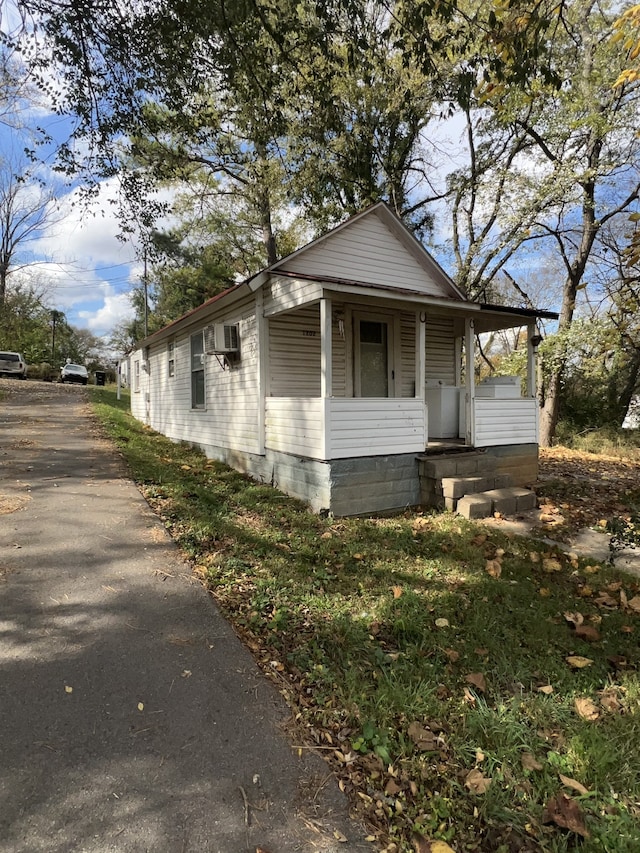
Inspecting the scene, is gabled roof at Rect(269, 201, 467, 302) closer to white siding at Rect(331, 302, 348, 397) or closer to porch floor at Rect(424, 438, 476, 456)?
white siding at Rect(331, 302, 348, 397)

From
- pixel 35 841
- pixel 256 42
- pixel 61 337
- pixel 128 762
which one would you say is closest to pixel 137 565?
pixel 128 762

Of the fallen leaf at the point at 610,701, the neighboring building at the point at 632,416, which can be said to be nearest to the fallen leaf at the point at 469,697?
the fallen leaf at the point at 610,701

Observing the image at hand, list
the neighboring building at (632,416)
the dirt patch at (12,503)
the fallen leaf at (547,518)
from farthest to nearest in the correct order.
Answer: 1. the neighboring building at (632,416)
2. the fallen leaf at (547,518)
3. the dirt patch at (12,503)

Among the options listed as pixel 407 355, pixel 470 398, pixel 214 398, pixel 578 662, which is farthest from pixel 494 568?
pixel 214 398

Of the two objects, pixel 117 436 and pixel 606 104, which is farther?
pixel 606 104

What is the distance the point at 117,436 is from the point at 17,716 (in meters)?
8.56

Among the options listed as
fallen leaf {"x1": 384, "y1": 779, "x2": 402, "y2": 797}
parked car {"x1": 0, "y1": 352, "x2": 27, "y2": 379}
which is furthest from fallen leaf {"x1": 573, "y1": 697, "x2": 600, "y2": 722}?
parked car {"x1": 0, "y1": 352, "x2": 27, "y2": 379}

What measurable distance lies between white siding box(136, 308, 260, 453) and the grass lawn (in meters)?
2.79

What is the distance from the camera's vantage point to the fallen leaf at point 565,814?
178 centimetres

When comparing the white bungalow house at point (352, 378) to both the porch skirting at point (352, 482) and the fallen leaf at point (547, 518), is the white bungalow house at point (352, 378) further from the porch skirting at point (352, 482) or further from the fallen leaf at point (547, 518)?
the fallen leaf at point (547, 518)

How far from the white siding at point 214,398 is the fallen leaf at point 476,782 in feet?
19.3

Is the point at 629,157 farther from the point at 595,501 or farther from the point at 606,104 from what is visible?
the point at 595,501

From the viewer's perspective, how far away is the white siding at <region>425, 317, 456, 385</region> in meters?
9.38

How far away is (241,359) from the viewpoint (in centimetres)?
802
